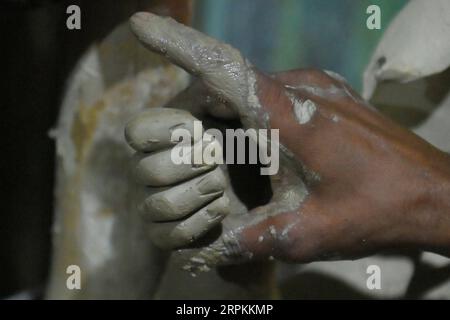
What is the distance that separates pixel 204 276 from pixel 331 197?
30 centimetres

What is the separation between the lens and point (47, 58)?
1.08 m

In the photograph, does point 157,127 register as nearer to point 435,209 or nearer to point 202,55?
point 202,55

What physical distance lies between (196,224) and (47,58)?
1.63ft

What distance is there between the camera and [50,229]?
3.82ft

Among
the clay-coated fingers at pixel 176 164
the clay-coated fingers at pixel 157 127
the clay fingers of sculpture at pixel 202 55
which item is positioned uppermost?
the clay fingers of sculpture at pixel 202 55

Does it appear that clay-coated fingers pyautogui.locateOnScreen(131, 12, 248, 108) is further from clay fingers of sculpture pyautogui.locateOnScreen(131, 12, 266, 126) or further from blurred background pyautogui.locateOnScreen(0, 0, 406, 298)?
blurred background pyautogui.locateOnScreen(0, 0, 406, 298)

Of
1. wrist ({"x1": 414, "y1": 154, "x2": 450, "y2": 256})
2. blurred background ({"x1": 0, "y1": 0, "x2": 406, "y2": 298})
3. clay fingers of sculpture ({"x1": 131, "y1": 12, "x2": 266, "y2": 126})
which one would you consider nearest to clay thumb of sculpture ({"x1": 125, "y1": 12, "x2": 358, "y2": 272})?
clay fingers of sculpture ({"x1": 131, "y1": 12, "x2": 266, "y2": 126})

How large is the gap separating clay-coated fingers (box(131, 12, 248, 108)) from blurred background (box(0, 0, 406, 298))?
1.17 ft

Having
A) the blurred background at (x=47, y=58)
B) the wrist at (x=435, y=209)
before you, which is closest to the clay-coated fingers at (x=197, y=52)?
the wrist at (x=435, y=209)

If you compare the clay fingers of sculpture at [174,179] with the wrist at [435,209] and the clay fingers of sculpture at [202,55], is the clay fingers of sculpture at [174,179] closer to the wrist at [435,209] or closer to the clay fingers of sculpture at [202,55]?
the clay fingers of sculpture at [202,55]

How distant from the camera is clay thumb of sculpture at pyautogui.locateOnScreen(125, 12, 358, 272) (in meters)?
0.70

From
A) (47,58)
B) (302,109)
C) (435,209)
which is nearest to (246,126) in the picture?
(302,109)

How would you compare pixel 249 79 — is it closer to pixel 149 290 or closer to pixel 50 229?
pixel 149 290

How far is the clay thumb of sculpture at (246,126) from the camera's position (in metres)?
0.70
